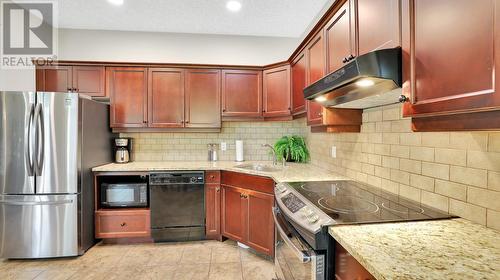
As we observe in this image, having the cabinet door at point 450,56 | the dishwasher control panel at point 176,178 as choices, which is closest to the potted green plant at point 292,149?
the dishwasher control panel at point 176,178

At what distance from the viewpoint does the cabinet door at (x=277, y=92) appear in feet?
9.59

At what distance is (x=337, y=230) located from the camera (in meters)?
1.01

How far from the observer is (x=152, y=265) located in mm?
2357

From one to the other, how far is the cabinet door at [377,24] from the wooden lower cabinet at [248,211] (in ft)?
4.73

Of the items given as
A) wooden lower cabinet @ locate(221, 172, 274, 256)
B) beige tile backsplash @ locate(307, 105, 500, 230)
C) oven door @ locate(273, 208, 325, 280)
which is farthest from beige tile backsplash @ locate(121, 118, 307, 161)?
oven door @ locate(273, 208, 325, 280)

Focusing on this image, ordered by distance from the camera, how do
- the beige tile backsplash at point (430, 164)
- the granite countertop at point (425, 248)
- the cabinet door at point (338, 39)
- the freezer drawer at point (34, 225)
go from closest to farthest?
the granite countertop at point (425, 248)
the beige tile backsplash at point (430, 164)
the cabinet door at point (338, 39)
the freezer drawer at point (34, 225)

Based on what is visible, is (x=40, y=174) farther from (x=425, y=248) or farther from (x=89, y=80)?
(x=425, y=248)

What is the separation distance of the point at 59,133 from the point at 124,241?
1.41m

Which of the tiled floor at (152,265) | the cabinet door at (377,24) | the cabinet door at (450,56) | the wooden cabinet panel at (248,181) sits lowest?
the tiled floor at (152,265)

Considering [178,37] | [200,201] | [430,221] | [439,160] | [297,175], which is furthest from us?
[178,37]

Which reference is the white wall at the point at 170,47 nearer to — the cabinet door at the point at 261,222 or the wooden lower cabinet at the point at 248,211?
the wooden lower cabinet at the point at 248,211

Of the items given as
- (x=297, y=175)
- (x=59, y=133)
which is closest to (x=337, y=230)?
(x=297, y=175)

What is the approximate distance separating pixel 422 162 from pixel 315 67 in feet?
3.76

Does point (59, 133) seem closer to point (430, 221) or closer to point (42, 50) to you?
point (42, 50)
